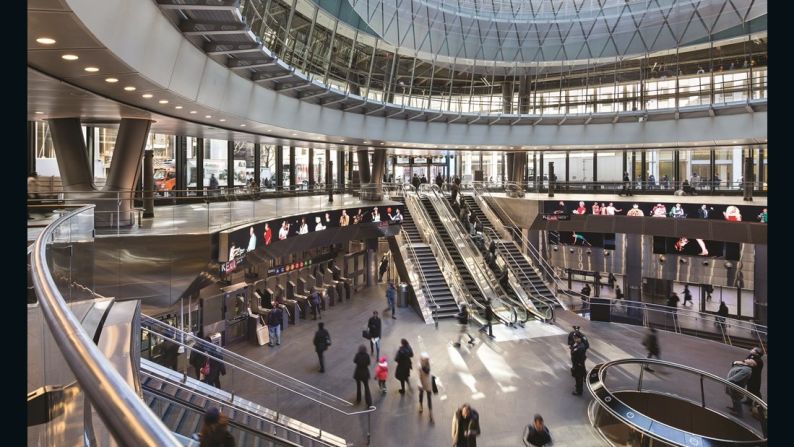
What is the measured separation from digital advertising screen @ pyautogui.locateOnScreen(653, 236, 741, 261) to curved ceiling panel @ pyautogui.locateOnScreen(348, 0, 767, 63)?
41.2ft

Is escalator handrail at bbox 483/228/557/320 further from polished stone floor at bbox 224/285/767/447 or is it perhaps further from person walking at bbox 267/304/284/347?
person walking at bbox 267/304/284/347

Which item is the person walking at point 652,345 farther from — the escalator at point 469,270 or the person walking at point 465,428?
the person walking at point 465,428

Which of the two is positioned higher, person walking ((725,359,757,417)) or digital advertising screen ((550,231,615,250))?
digital advertising screen ((550,231,615,250))

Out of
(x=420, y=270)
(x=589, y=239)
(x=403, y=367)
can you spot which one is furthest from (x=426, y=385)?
(x=589, y=239)

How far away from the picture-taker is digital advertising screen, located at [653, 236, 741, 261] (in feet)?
95.6

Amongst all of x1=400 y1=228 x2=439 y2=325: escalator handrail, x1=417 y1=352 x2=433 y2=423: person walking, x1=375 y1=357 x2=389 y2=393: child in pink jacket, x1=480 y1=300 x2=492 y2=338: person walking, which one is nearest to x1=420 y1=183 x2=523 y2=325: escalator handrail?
x1=480 y1=300 x2=492 y2=338: person walking

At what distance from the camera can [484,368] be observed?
45.8ft

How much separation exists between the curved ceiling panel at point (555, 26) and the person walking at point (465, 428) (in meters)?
23.8

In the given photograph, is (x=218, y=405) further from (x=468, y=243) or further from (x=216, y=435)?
(x=468, y=243)

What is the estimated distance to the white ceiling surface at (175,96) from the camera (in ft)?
24.3

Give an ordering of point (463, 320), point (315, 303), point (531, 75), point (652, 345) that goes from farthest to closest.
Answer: point (531, 75) < point (315, 303) < point (463, 320) < point (652, 345)

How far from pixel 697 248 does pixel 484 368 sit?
74.8ft
